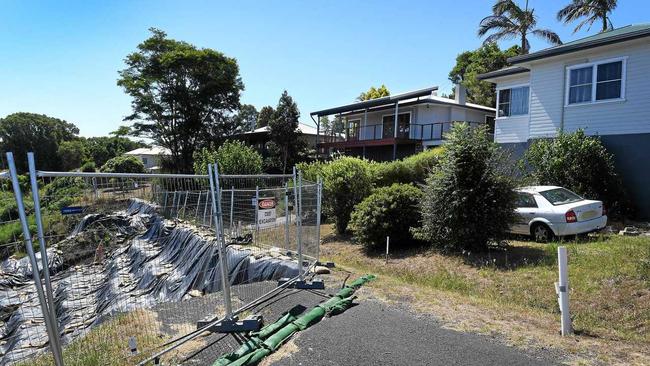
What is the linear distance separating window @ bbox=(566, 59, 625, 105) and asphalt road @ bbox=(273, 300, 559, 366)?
44.9ft

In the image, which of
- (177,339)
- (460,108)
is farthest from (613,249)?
(460,108)

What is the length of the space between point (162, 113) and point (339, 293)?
35911 millimetres

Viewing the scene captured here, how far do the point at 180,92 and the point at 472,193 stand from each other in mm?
33273

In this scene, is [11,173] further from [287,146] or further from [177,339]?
[287,146]

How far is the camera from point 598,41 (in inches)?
582

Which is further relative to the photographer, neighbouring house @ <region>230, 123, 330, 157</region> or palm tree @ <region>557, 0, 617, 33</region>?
neighbouring house @ <region>230, 123, 330, 157</region>

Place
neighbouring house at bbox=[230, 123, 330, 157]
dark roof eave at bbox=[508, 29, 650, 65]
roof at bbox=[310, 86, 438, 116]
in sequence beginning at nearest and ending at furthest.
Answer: dark roof eave at bbox=[508, 29, 650, 65] < roof at bbox=[310, 86, 438, 116] < neighbouring house at bbox=[230, 123, 330, 157]

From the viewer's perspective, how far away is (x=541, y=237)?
10992 mm

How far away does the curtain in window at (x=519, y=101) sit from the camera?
19189mm

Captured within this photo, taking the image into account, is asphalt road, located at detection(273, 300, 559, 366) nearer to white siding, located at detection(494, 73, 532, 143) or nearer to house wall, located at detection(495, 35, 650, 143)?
house wall, located at detection(495, 35, 650, 143)

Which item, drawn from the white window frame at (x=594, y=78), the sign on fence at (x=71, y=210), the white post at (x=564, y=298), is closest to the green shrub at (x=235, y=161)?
the white window frame at (x=594, y=78)

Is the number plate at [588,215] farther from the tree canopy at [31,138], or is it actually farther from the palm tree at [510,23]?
the tree canopy at [31,138]

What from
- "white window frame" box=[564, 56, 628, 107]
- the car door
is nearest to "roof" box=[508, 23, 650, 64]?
"white window frame" box=[564, 56, 628, 107]

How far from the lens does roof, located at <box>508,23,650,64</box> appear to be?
1391 centimetres
